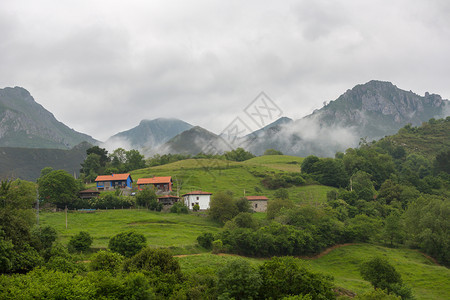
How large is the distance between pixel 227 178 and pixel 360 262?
178 ft

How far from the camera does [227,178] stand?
101125 millimetres

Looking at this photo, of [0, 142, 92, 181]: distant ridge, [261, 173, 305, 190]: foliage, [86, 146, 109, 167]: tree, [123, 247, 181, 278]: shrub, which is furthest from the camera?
[0, 142, 92, 181]: distant ridge

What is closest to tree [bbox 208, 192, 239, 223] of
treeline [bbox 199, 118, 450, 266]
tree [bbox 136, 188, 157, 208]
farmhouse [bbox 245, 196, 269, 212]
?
treeline [bbox 199, 118, 450, 266]

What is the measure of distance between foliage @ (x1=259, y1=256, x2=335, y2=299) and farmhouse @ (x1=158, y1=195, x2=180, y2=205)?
46.7m

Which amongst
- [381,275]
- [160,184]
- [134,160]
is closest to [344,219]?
[381,275]

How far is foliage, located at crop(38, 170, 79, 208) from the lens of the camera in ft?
222

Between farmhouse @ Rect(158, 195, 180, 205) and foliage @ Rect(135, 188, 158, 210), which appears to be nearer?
foliage @ Rect(135, 188, 158, 210)

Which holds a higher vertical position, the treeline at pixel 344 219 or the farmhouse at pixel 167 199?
the farmhouse at pixel 167 199

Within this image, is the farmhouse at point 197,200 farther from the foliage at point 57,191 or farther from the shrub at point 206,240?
the shrub at point 206,240

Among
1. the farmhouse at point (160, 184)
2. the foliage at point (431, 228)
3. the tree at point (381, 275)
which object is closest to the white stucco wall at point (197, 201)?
the farmhouse at point (160, 184)

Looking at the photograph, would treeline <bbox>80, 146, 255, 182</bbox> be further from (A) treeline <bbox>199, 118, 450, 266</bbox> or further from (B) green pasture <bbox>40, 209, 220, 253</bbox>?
(A) treeline <bbox>199, 118, 450, 266</bbox>

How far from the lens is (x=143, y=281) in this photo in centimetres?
2600

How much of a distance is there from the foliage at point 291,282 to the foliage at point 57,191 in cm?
5050

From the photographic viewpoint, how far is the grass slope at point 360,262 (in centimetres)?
3995
